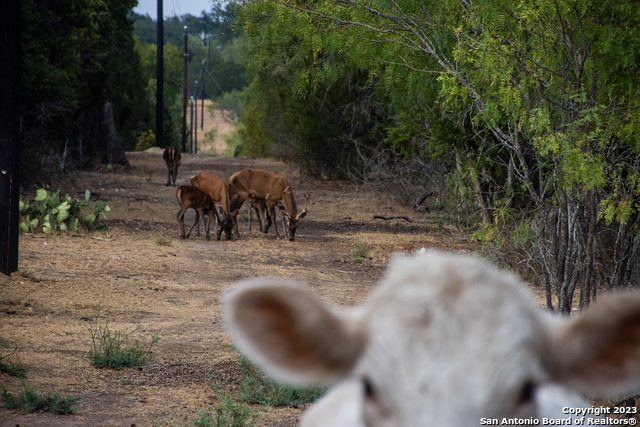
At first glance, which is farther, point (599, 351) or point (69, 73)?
point (69, 73)

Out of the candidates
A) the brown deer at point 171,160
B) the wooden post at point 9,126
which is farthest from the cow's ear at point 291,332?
the brown deer at point 171,160

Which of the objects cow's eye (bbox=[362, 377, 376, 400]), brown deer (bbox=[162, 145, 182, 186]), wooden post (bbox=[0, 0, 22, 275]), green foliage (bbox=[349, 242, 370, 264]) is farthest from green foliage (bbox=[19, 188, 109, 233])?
cow's eye (bbox=[362, 377, 376, 400])

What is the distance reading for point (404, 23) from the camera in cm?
750

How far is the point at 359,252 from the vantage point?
13.9m

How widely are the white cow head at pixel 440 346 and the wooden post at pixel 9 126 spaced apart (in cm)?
890

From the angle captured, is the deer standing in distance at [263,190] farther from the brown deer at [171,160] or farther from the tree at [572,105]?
the tree at [572,105]

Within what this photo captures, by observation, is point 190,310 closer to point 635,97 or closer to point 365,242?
point 635,97

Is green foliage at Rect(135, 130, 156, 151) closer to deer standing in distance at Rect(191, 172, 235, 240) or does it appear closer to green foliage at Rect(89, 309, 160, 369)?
deer standing in distance at Rect(191, 172, 235, 240)

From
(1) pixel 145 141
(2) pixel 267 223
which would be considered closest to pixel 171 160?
(2) pixel 267 223

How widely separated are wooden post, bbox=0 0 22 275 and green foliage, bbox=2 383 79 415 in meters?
4.60

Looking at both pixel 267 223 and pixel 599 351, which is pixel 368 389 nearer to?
pixel 599 351

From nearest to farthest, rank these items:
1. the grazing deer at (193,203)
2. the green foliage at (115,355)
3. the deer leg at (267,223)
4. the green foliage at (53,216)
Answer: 1. the green foliage at (115,355)
2. the green foliage at (53,216)
3. the grazing deer at (193,203)
4. the deer leg at (267,223)

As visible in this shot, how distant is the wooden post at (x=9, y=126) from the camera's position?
9367mm

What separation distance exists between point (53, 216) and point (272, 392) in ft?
30.8
